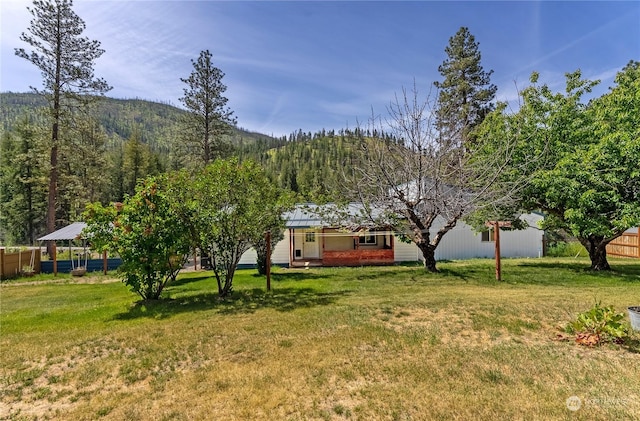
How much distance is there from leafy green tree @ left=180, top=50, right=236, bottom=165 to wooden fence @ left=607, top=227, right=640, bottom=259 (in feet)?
87.6

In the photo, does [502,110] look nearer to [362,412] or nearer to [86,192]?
[362,412]

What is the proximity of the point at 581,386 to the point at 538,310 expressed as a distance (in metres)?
3.34

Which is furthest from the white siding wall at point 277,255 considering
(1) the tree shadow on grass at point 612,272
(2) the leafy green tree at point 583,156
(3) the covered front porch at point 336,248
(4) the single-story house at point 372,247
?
(1) the tree shadow on grass at point 612,272

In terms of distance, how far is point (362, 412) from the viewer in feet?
10.9

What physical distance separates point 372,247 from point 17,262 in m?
17.7

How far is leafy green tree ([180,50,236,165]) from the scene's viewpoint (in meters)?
27.3

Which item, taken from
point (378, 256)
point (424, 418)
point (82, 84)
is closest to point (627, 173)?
point (378, 256)

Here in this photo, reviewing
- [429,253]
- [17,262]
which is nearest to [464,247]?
[429,253]

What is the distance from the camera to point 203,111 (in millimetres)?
27562

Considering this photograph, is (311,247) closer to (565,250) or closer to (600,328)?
→ (565,250)

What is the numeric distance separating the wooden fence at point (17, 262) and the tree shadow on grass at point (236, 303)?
11.5 meters

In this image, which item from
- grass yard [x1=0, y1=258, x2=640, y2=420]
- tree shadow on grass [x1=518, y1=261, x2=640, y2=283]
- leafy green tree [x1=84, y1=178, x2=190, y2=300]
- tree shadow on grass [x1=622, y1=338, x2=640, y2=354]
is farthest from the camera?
tree shadow on grass [x1=518, y1=261, x2=640, y2=283]

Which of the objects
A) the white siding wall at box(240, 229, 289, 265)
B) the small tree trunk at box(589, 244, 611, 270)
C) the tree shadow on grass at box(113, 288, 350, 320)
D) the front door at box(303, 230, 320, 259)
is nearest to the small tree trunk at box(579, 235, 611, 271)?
the small tree trunk at box(589, 244, 611, 270)

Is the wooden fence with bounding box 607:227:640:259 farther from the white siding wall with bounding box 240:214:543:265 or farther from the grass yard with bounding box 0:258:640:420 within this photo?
the grass yard with bounding box 0:258:640:420
